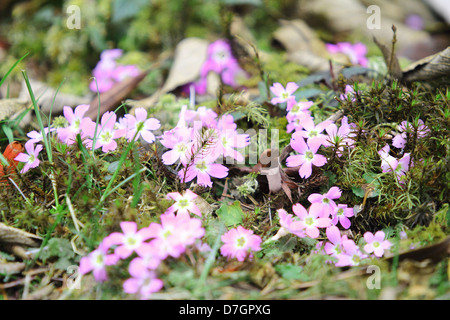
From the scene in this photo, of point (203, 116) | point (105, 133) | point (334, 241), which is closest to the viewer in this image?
point (334, 241)

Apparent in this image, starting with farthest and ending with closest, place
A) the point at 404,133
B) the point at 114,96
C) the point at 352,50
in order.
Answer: the point at 352,50 → the point at 114,96 → the point at 404,133

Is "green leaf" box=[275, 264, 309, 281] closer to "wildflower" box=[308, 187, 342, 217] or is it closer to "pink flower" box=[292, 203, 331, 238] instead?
"pink flower" box=[292, 203, 331, 238]

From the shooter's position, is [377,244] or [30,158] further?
[30,158]

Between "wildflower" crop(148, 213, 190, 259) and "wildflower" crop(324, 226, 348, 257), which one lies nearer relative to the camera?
"wildflower" crop(148, 213, 190, 259)

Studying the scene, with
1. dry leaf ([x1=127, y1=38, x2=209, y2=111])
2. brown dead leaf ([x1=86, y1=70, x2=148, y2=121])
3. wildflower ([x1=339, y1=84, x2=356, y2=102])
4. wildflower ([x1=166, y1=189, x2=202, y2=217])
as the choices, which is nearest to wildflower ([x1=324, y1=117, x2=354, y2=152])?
wildflower ([x1=339, y1=84, x2=356, y2=102])

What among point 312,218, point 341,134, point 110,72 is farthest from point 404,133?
point 110,72

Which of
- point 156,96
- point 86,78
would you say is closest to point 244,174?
point 156,96

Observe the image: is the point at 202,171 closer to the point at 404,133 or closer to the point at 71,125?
the point at 71,125
